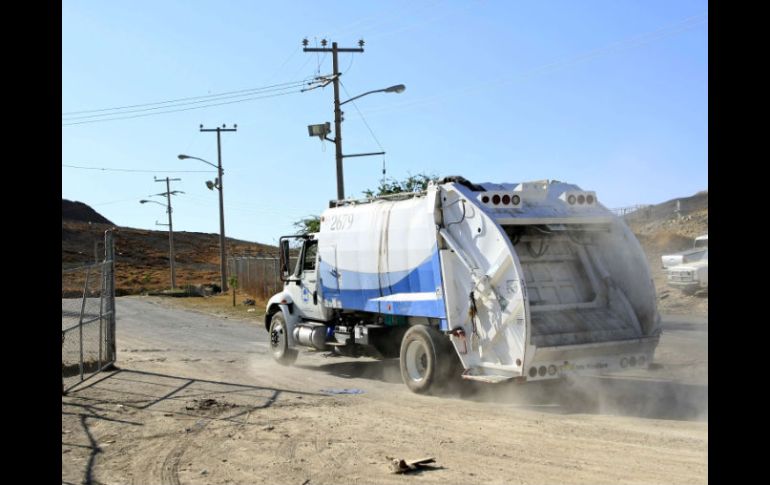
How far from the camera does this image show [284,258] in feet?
49.5

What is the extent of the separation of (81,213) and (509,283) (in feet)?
514

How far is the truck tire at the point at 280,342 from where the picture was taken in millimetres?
15109

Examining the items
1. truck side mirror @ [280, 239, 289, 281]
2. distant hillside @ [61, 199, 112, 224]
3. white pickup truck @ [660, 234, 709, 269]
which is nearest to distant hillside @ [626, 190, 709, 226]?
white pickup truck @ [660, 234, 709, 269]

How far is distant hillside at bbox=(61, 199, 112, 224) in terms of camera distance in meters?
148

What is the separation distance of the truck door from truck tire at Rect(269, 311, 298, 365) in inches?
23.3

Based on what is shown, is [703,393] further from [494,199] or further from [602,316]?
[494,199]

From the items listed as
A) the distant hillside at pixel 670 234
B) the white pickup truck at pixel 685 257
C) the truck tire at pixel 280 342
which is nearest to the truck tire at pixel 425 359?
the truck tire at pixel 280 342

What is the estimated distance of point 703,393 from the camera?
10.3 meters

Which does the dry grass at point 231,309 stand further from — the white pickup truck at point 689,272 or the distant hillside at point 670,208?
the distant hillside at point 670,208

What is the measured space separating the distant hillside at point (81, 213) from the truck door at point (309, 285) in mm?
141560

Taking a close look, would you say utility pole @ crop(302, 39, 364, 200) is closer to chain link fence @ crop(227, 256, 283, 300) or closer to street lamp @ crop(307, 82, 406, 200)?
street lamp @ crop(307, 82, 406, 200)
